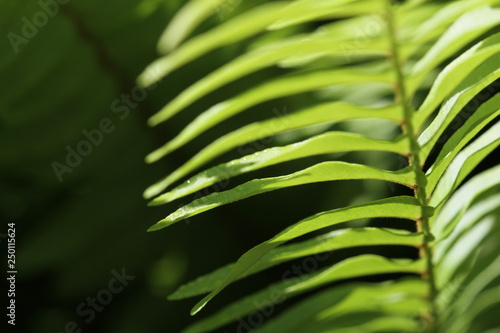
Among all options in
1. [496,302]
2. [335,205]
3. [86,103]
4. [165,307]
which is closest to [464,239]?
[496,302]

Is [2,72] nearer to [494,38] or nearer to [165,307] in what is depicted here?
[165,307]

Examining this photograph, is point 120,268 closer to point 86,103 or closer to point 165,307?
point 165,307

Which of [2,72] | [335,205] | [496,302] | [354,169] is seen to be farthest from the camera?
[335,205]

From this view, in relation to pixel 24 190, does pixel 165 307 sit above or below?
below

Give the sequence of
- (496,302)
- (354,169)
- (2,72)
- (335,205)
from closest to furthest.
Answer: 1. (354,169)
2. (496,302)
3. (2,72)
4. (335,205)

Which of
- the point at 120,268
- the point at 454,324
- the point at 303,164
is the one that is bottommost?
the point at 454,324

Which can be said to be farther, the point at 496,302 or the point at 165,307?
the point at 165,307
